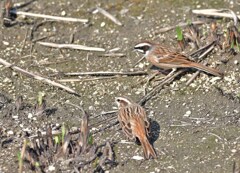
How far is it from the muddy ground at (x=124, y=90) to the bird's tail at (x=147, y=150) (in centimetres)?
7

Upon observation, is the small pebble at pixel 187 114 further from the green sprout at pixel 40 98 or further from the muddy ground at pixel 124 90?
the green sprout at pixel 40 98

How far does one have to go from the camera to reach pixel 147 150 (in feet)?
27.9

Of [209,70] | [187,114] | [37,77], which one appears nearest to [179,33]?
[209,70]

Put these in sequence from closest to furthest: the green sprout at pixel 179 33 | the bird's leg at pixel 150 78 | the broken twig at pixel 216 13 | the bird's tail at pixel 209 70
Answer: the bird's tail at pixel 209 70 < the bird's leg at pixel 150 78 < the green sprout at pixel 179 33 < the broken twig at pixel 216 13

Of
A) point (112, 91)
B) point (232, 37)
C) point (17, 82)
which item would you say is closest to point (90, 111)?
point (112, 91)

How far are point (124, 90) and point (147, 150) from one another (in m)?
1.57

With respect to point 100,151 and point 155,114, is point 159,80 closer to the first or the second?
point 155,114

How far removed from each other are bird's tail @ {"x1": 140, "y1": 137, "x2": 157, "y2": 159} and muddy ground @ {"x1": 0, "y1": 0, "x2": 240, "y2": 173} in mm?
65

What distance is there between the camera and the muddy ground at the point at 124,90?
862 cm

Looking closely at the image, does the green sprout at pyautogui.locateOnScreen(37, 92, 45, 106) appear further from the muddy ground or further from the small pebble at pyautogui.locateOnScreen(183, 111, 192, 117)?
the small pebble at pyautogui.locateOnScreen(183, 111, 192, 117)

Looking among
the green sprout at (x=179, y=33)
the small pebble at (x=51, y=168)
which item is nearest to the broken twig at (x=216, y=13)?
the green sprout at (x=179, y=33)

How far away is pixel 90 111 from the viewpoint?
375 inches

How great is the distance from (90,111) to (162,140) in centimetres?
112

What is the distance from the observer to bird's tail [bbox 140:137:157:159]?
8.48 metres
